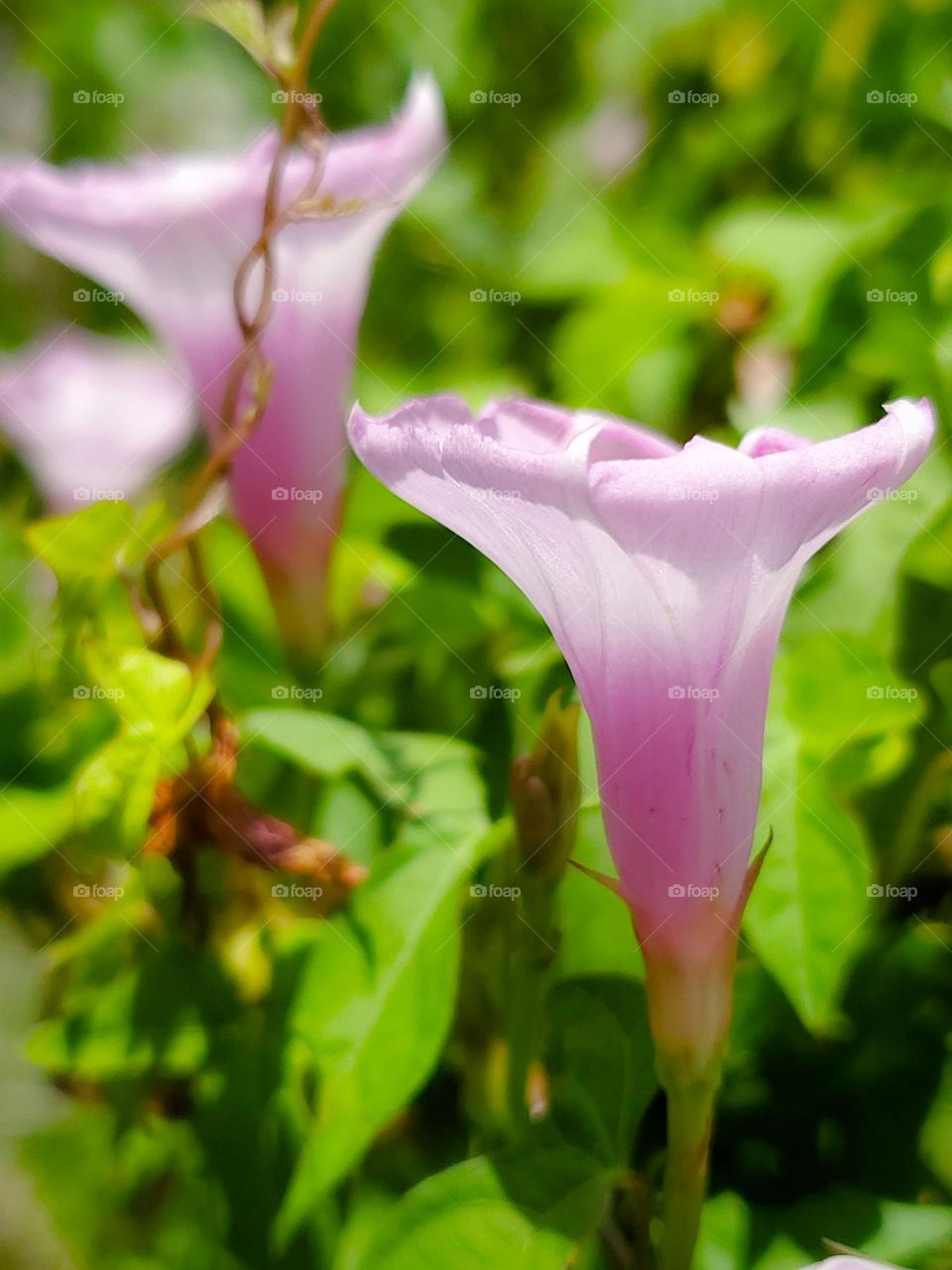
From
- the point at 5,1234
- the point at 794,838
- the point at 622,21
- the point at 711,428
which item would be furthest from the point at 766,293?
the point at 5,1234

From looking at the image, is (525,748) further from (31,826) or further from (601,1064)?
(31,826)

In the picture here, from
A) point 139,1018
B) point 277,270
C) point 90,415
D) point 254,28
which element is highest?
point 254,28

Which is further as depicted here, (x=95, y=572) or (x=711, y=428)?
(x=711, y=428)

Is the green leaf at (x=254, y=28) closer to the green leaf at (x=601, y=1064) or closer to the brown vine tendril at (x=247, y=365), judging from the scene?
the brown vine tendril at (x=247, y=365)

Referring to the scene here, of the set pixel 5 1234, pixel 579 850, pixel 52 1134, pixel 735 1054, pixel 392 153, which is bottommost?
pixel 5 1234

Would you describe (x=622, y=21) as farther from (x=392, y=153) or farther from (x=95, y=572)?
(x=95, y=572)

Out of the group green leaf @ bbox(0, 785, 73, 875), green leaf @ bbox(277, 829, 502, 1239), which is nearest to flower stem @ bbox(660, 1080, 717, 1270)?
green leaf @ bbox(277, 829, 502, 1239)

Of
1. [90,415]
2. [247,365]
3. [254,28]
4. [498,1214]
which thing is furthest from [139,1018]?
[90,415]

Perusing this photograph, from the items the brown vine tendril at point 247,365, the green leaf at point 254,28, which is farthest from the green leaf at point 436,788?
the green leaf at point 254,28
